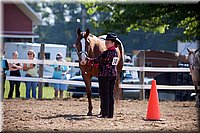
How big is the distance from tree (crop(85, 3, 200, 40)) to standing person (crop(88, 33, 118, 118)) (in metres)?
11.3

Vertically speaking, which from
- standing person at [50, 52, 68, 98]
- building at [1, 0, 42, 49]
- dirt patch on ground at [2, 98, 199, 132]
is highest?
building at [1, 0, 42, 49]

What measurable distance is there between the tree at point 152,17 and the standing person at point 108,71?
11299 mm

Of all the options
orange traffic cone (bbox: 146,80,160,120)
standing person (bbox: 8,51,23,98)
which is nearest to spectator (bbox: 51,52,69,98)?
standing person (bbox: 8,51,23,98)

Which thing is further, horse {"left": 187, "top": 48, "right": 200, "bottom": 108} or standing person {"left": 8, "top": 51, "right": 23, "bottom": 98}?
standing person {"left": 8, "top": 51, "right": 23, "bottom": 98}

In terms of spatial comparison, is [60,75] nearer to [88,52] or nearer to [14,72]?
[14,72]

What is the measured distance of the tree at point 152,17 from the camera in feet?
69.7

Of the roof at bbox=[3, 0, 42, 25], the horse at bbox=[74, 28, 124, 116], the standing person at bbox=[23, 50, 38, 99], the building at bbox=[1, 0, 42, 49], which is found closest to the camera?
the horse at bbox=[74, 28, 124, 116]

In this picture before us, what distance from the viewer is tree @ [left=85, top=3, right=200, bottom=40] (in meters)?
21.2

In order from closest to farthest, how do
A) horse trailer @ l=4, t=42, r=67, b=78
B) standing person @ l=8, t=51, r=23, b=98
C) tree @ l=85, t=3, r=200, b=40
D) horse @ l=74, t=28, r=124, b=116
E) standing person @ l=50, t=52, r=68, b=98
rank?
horse @ l=74, t=28, r=124, b=116 < standing person @ l=8, t=51, r=23, b=98 < standing person @ l=50, t=52, r=68, b=98 < tree @ l=85, t=3, r=200, b=40 < horse trailer @ l=4, t=42, r=67, b=78

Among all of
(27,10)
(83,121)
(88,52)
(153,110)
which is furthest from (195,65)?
(27,10)

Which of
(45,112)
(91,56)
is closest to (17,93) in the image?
(45,112)

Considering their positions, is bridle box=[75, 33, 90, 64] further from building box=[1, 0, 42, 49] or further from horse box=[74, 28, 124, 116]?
building box=[1, 0, 42, 49]

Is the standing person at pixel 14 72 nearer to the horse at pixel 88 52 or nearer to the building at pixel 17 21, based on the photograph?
the horse at pixel 88 52

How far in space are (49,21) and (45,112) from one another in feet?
273
